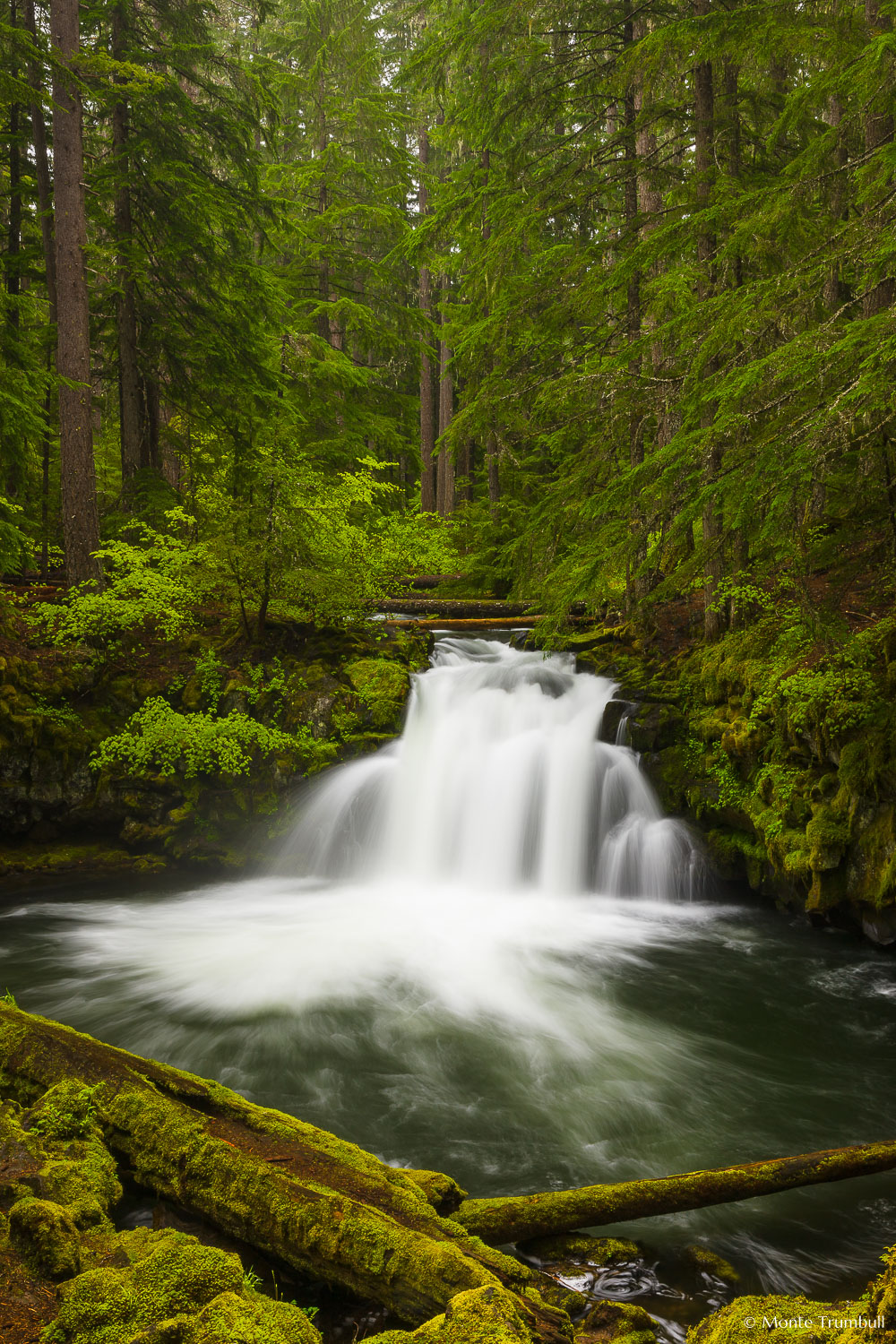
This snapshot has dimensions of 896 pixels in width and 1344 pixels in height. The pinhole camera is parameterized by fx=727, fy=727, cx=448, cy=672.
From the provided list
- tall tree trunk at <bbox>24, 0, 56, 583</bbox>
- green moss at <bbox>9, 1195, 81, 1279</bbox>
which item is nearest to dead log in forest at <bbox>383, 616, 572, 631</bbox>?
tall tree trunk at <bbox>24, 0, 56, 583</bbox>

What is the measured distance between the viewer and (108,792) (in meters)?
9.81

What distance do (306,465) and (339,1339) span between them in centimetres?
1026

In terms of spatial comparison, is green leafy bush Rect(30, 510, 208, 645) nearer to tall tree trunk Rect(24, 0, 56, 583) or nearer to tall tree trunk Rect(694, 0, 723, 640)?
tall tree trunk Rect(24, 0, 56, 583)

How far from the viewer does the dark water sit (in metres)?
4.21

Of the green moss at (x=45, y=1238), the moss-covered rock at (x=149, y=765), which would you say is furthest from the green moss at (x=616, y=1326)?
the moss-covered rock at (x=149, y=765)

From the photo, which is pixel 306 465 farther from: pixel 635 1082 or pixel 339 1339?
pixel 339 1339

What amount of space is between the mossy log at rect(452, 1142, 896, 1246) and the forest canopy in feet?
12.7

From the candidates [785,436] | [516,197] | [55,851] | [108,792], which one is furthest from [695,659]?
[55,851]

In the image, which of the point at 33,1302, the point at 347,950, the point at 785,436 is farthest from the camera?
the point at 347,950

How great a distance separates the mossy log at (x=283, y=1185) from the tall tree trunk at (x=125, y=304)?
11.5 m

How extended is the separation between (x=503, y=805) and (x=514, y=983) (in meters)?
3.41

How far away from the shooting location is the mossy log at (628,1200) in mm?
2943

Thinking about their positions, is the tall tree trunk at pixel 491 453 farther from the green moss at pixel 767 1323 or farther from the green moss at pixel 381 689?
the green moss at pixel 767 1323

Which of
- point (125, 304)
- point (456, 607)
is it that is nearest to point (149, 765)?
point (456, 607)
